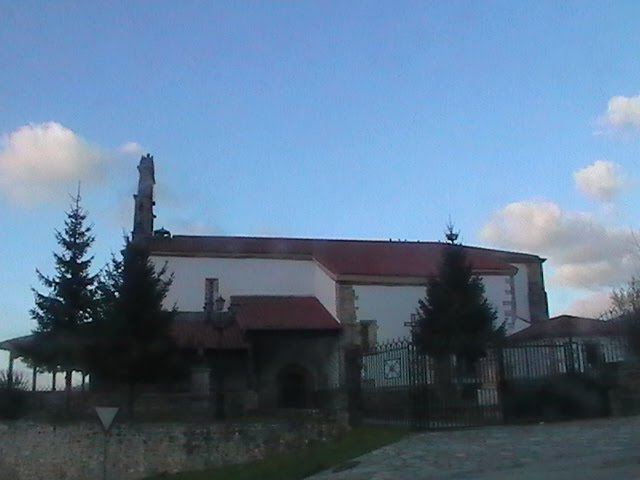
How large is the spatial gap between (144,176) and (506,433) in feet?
96.9

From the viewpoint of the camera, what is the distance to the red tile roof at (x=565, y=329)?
3026 cm

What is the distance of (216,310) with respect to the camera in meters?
37.0

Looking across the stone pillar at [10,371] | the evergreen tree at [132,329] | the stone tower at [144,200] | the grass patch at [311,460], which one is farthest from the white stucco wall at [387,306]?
the grass patch at [311,460]

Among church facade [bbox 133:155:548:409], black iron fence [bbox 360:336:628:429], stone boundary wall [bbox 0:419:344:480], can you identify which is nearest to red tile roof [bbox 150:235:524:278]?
church facade [bbox 133:155:548:409]

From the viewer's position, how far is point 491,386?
20141 mm

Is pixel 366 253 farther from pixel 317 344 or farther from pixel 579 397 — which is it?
pixel 579 397

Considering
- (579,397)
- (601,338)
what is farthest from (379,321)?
(579,397)

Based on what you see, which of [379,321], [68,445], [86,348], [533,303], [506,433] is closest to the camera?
[506,433]

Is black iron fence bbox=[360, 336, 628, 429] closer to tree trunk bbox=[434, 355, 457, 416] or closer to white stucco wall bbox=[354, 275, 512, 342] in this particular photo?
tree trunk bbox=[434, 355, 457, 416]

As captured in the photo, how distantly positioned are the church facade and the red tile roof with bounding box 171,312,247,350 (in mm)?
49

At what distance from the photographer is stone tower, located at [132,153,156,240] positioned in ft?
136

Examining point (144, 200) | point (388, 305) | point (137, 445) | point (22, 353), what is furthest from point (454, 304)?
point (144, 200)

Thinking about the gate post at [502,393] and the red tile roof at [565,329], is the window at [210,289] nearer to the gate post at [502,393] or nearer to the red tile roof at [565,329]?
the red tile roof at [565,329]

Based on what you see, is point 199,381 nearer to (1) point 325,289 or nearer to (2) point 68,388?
(2) point 68,388
